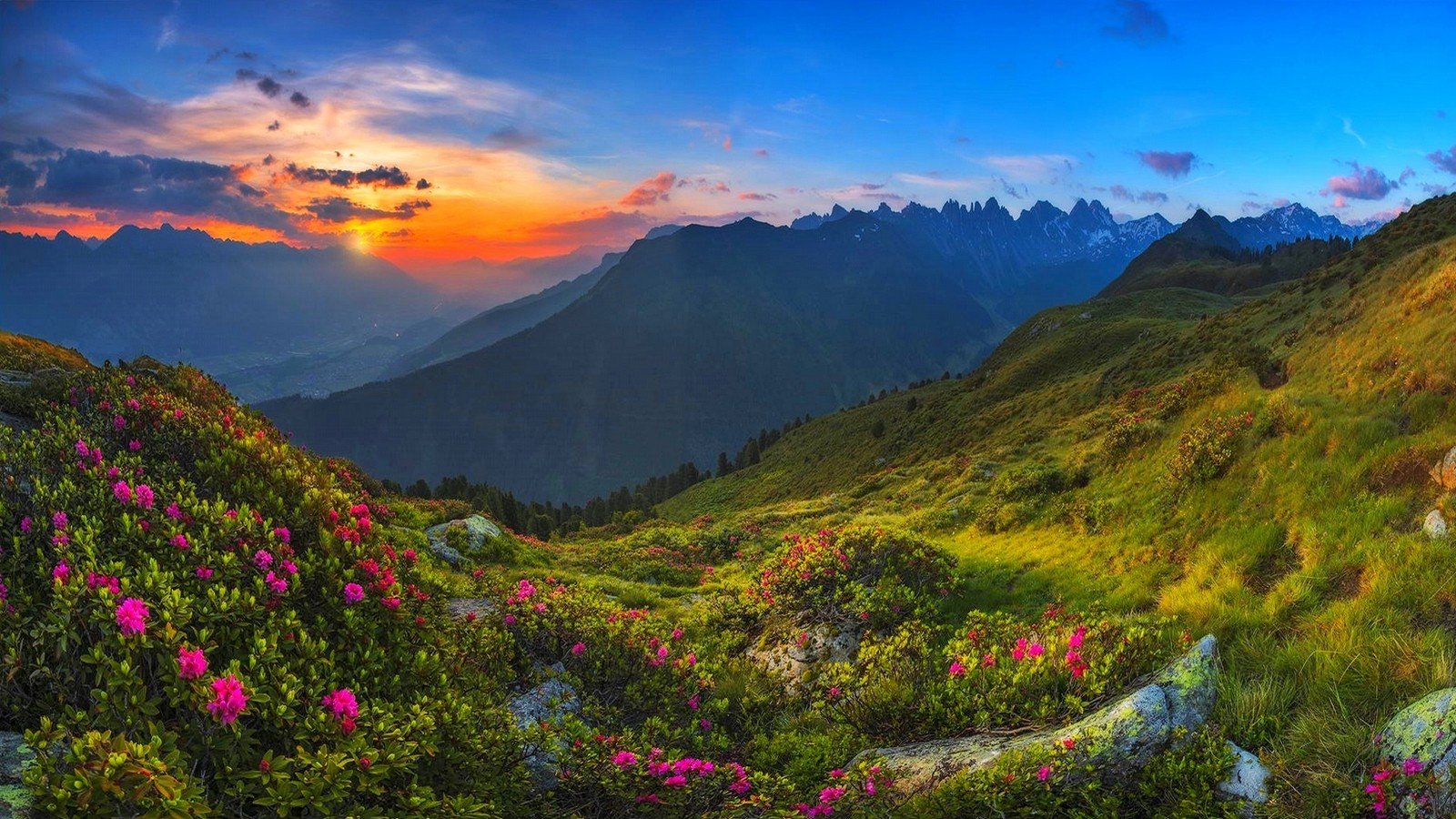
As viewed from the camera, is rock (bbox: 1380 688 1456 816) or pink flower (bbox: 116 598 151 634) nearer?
pink flower (bbox: 116 598 151 634)

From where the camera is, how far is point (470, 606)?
12969 millimetres

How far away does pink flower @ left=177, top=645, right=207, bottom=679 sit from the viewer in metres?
4.53

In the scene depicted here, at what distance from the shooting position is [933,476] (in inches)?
1603

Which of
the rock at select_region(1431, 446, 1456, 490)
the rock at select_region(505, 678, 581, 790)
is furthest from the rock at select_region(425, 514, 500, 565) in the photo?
the rock at select_region(1431, 446, 1456, 490)

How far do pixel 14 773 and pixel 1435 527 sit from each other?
15481 mm

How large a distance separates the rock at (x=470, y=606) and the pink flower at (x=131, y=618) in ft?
24.2

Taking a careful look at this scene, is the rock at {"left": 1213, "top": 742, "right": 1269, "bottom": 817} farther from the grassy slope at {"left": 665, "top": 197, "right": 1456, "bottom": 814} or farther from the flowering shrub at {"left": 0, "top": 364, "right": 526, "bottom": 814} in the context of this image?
the flowering shrub at {"left": 0, "top": 364, "right": 526, "bottom": 814}

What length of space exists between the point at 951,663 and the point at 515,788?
235 inches

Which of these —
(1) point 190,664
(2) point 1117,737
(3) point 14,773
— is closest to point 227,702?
(1) point 190,664

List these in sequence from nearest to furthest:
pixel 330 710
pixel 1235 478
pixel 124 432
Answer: pixel 330 710 → pixel 124 432 → pixel 1235 478

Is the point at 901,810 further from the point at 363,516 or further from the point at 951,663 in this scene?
the point at 363,516

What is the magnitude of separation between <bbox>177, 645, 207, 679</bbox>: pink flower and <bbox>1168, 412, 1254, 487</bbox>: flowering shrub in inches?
659

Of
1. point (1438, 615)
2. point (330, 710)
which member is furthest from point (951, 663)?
point (330, 710)

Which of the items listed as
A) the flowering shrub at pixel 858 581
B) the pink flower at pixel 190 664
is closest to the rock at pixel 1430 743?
the flowering shrub at pixel 858 581
